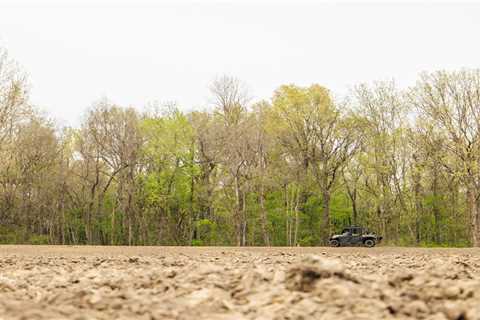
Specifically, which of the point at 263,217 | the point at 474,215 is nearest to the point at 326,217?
the point at 263,217

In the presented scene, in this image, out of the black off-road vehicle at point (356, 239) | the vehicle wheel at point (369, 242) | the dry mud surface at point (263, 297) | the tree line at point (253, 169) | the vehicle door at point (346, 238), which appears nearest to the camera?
the dry mud surface at point (263, 297)

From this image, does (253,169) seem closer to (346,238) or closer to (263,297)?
(346,238)

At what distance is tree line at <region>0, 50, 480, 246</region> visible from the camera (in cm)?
4803

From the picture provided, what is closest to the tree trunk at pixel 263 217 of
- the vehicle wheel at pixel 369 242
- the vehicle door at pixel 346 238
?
the vehicle door at pixel 346 238

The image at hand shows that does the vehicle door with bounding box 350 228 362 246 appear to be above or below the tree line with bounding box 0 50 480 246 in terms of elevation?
below

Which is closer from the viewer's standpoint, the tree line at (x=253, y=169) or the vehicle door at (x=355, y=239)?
the vehicle door at (x=355, y=239)

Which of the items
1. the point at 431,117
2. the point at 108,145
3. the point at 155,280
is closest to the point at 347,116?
the point at 431,117

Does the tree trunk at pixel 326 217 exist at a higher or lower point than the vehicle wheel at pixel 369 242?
higher

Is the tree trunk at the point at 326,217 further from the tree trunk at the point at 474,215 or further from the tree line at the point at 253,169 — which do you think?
the tree trunk at the point at 474,215

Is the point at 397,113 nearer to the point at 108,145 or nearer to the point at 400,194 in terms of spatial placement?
the point at 400,194

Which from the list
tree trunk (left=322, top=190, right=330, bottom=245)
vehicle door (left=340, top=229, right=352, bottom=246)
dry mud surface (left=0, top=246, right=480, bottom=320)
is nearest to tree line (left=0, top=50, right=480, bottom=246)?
tree trunk (left=322, top=190, right=330, bottom=245)

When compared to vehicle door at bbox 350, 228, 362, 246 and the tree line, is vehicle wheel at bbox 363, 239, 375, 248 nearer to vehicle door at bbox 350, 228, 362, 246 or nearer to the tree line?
vehicle door at bbox 350, 228, 362, 246

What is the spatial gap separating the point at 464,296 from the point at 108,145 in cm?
4938

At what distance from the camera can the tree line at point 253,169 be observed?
48.0m
